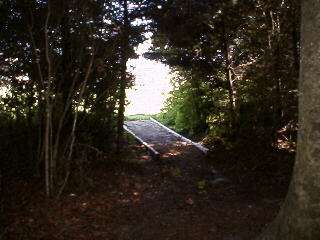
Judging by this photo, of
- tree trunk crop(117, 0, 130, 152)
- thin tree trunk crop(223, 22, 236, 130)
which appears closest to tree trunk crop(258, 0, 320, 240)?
tree trunk crop(117, 0, 130, 152)

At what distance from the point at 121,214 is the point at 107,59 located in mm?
3996

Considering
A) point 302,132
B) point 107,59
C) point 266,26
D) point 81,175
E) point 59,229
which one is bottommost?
point 59,229

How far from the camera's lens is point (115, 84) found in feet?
35.9

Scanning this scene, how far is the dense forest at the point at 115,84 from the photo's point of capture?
8.99 m

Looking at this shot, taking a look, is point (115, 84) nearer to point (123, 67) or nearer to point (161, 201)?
point (123, 67)

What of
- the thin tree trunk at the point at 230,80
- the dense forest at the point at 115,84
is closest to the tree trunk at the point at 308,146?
the dense forest at the point at 115,84

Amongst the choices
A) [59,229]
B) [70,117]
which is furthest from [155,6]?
[59,229]

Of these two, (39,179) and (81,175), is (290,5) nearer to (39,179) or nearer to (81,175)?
(81,175)

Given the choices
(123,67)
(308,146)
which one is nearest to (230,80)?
(123,67)

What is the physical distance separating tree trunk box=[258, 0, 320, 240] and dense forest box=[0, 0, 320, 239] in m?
1.81

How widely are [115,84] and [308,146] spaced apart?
6646 mm

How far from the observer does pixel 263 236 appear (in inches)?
229

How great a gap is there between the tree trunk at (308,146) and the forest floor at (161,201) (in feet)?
5.47

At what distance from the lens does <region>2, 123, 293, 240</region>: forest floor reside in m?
7.17
